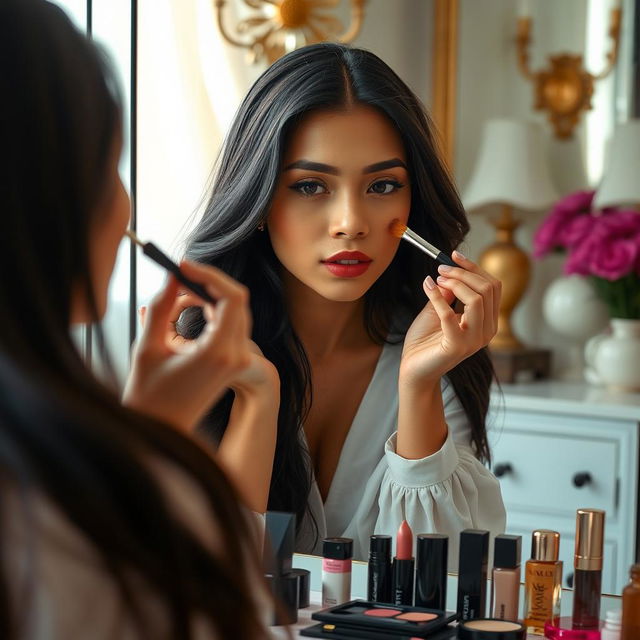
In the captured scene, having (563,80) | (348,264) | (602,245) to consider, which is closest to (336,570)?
(348,264)

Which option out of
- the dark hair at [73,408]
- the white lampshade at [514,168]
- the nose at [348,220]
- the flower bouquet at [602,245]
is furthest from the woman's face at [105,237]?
the white lampshade at [514,168]

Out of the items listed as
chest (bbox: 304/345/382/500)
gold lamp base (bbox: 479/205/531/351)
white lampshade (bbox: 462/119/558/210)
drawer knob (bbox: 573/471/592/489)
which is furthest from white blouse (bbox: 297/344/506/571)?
white lampshade (bbox: 462/119/558/210)

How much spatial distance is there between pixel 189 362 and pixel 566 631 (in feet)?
1.29

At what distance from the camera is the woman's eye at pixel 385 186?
855 mm

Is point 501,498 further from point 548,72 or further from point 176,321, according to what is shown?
point 548,72

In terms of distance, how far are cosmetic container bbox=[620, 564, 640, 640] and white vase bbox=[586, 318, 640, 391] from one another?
0.46 meters

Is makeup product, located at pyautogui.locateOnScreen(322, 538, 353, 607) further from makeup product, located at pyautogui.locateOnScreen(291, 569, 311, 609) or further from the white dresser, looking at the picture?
the white dresser

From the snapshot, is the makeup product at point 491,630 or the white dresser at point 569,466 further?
the white dresser at point 569,466

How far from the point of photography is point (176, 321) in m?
0.86

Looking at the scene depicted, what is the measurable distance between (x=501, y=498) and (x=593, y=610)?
0.14 meters

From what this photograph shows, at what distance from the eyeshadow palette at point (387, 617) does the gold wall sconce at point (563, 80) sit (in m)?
0.80

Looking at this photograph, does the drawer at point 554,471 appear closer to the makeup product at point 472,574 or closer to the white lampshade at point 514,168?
the makeup product at point 472,574

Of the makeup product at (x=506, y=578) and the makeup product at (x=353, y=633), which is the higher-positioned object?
the makeup product at (x=506, y=578)

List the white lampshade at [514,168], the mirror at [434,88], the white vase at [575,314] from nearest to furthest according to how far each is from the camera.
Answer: the mirror at [434,88] < the white vase at [575,314] < the white lampshade at [514,168]
